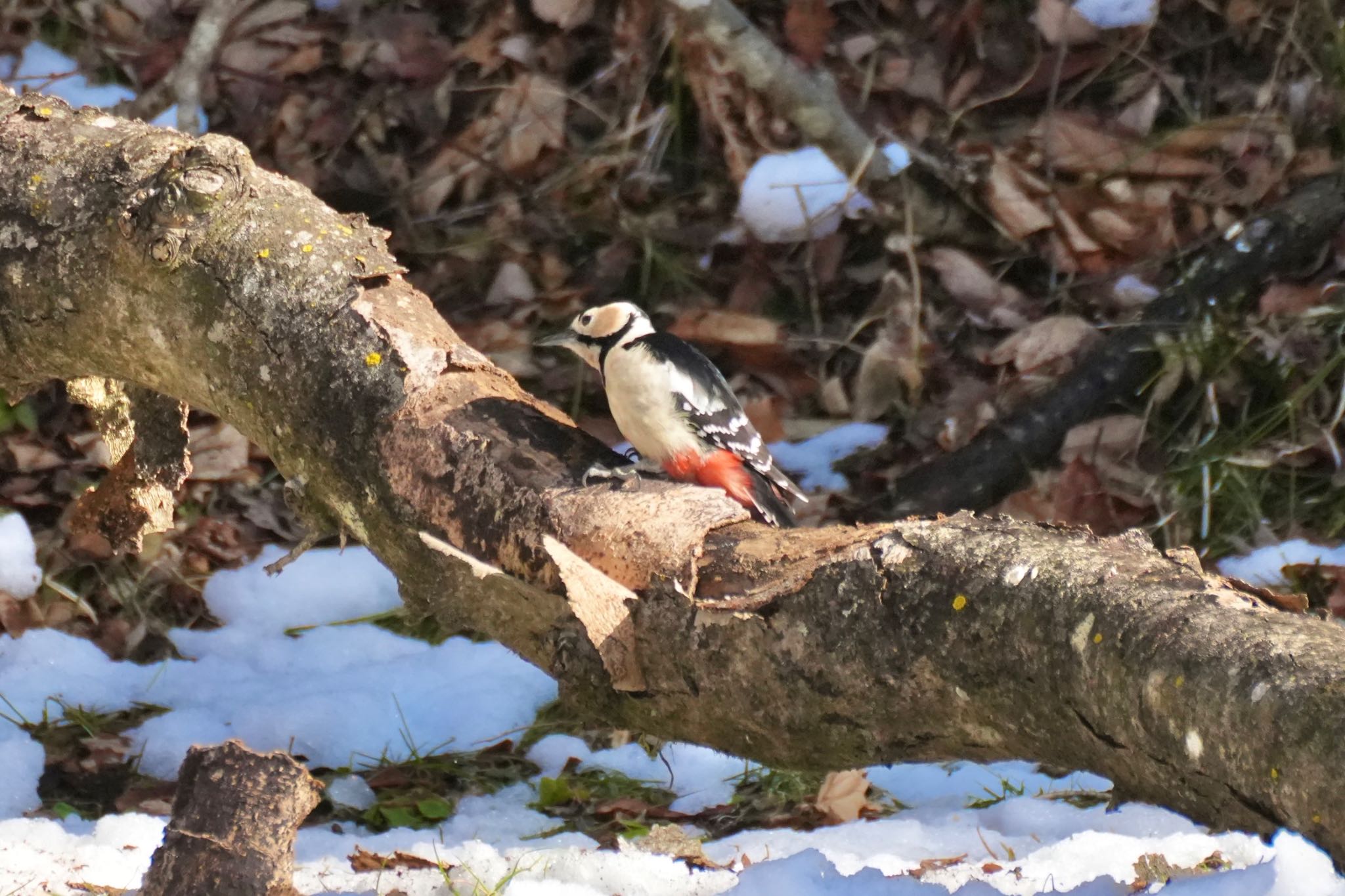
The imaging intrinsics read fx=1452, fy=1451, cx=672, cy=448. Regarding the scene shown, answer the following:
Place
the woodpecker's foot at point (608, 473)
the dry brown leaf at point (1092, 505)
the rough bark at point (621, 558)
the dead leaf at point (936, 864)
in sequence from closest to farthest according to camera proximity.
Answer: the rough bark at point (621, 558) < the woodpecker's foot at point (608, 473) < the dead leaf at point (936, 864) < the dry brown leaf at point (1092, 505)

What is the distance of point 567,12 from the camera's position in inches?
212

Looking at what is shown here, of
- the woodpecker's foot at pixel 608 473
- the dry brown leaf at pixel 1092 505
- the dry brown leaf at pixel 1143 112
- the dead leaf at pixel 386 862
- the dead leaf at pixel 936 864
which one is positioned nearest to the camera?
the woodpecker's foot at pixel 608 473

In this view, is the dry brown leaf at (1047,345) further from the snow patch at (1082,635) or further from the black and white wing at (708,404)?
the snow patch at (1082,635)

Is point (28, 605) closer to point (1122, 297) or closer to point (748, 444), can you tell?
point (748, 444)

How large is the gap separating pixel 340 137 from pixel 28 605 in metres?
2.00

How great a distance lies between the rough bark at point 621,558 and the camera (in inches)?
67.6

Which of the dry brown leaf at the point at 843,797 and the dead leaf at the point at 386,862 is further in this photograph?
the dry brown leaf at the point at 843,797

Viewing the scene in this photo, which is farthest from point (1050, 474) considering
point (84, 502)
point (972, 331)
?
point (84, 502)

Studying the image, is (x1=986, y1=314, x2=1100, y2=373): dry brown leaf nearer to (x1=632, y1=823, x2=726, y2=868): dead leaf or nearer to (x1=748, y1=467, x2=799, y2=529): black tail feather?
(x1=748, y1=467, x2=799, y2=529): black tail feather

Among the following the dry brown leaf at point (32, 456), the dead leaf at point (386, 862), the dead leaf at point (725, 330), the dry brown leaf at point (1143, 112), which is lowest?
the dry brown leaf at point (32, 456)

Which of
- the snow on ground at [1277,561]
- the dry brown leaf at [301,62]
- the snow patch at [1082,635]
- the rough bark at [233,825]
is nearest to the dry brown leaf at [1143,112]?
the snow on ground at [1277,561]

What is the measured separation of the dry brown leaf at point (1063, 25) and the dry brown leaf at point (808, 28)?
0.75m

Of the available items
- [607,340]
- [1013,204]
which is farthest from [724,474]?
[1013,204]

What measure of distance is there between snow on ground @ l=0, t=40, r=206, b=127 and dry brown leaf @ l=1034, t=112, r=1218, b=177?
118 inches
